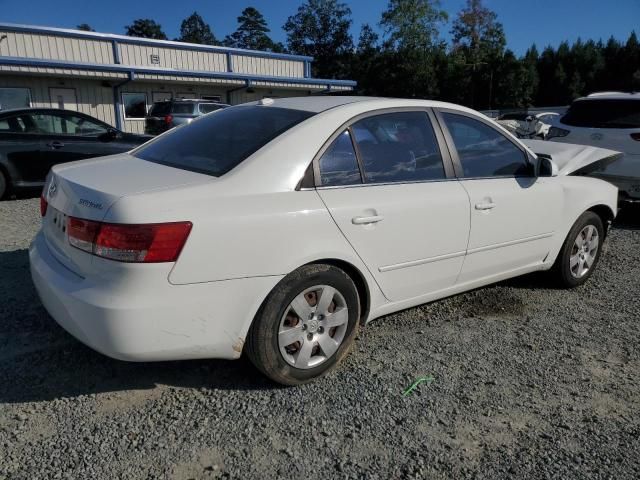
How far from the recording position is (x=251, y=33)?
91.2m

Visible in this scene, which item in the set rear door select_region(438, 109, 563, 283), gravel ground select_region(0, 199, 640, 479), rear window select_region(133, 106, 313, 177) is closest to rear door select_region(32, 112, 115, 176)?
gravel ground select_region(0, 199, 640, 479)

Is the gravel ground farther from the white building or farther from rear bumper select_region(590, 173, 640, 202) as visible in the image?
the white building

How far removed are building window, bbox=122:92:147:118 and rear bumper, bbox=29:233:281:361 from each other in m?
20.2

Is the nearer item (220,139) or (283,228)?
(283,228)

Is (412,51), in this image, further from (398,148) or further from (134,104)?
(398,148)

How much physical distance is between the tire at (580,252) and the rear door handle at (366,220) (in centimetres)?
218

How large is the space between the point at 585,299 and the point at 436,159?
6.58 ft

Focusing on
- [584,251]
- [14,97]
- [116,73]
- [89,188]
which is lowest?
[584,251]

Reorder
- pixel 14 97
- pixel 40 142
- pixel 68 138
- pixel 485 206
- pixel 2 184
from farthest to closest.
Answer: pixel 14 97 < pixel 68 138 < pixel 40 142 < pixel 2 184 < pixel 485 206

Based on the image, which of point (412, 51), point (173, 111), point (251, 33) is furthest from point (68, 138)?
point (251, 33)

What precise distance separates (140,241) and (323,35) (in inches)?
2968

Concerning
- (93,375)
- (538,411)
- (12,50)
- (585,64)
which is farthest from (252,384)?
(585,64)

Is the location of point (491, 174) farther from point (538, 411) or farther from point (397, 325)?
point (538, 411)

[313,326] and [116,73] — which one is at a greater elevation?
[116,73]
